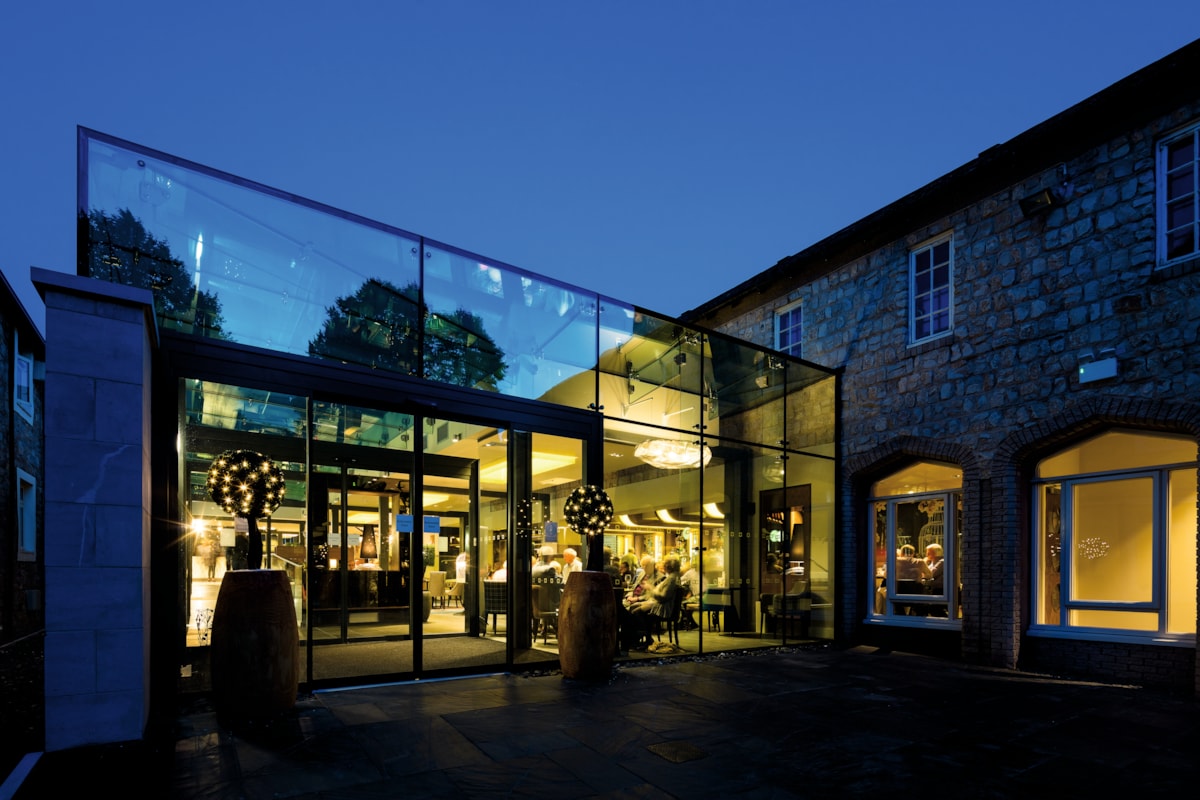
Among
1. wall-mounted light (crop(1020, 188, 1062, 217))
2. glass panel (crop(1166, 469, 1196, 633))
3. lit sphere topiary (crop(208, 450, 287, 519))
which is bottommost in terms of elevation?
glass panel (crop(1166, 469, 1196, 633))

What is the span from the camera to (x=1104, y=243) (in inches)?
317

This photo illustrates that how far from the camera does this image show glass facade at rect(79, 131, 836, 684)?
248 inches

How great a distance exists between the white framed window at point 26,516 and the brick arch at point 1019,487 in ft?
47.4

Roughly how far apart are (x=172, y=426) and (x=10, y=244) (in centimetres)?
15829

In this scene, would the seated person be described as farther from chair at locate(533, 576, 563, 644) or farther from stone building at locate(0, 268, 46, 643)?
stone building at locate(0, 268, 46, 643)

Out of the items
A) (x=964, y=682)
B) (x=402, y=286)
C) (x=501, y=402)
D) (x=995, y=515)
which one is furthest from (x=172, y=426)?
(x=995, y=515)

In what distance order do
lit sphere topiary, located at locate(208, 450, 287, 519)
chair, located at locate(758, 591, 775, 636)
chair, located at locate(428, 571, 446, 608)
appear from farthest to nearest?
chair, located at locate(428, 571, 446, 608)
chair, located at locate(758, 591, 775, 636)
lit sphere topiary, located at locate(208, 450, 287, 519)

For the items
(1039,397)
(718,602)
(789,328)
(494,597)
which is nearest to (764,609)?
(718,602)

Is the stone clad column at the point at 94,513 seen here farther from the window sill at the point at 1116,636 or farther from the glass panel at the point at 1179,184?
the glass panel at the point at 1179,184

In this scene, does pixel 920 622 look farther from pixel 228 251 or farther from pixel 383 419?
pixel 228 251

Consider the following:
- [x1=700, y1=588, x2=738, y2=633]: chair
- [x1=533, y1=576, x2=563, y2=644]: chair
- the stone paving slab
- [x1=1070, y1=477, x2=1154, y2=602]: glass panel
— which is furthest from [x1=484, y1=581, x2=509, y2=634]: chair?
[x1=1070, y1=477, x2=1154, y2=602]: glass panel

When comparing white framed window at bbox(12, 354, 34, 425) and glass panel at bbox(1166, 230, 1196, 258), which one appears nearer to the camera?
glass panel at bbox(1166, 230, 1196, 258)

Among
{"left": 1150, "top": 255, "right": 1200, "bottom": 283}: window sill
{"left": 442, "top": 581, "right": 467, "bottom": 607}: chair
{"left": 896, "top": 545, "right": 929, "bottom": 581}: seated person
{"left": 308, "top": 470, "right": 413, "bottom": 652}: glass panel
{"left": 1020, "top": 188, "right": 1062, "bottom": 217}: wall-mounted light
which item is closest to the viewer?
{"left": 1150, "top": 255, "right": 1200, "bottom": 283}: window sill

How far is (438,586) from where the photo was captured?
12195 millimetres
